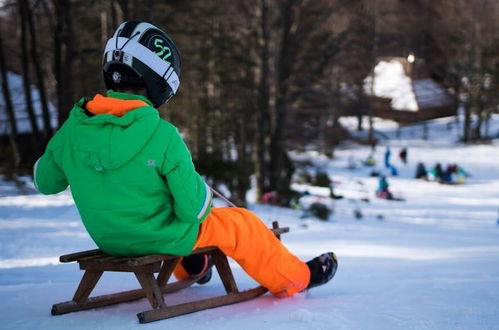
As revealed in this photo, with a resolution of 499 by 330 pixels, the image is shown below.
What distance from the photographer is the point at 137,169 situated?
10.4 feet

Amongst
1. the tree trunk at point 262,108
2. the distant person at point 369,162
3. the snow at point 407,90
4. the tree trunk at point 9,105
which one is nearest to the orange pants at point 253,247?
Result: the tree trunk at point 262,108

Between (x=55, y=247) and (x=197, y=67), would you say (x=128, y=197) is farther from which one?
(x=197, y=67)

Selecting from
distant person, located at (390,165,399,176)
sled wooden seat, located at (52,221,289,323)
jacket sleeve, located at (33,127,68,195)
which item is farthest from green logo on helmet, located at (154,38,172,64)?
distant person, located at (390,165,399,176)

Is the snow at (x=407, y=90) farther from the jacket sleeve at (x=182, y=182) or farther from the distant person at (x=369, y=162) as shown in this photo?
the jacket sleeve at (x=182, y=182)

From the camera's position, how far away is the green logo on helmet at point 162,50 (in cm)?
342

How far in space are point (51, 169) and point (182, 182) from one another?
793mm

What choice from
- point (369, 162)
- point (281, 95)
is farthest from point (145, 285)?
point (369, 162)

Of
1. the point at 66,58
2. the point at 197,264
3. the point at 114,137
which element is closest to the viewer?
the point at 114,137

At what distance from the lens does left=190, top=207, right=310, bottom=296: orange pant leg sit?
11.8ft

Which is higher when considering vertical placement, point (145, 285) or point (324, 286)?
point (145, 285)

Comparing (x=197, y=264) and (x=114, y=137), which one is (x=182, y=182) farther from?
(x=197, y=264)

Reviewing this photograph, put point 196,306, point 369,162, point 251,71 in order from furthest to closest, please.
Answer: point 369,162 < point 251,71 < point 196,306

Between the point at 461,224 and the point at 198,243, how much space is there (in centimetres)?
1151

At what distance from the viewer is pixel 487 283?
432cm
